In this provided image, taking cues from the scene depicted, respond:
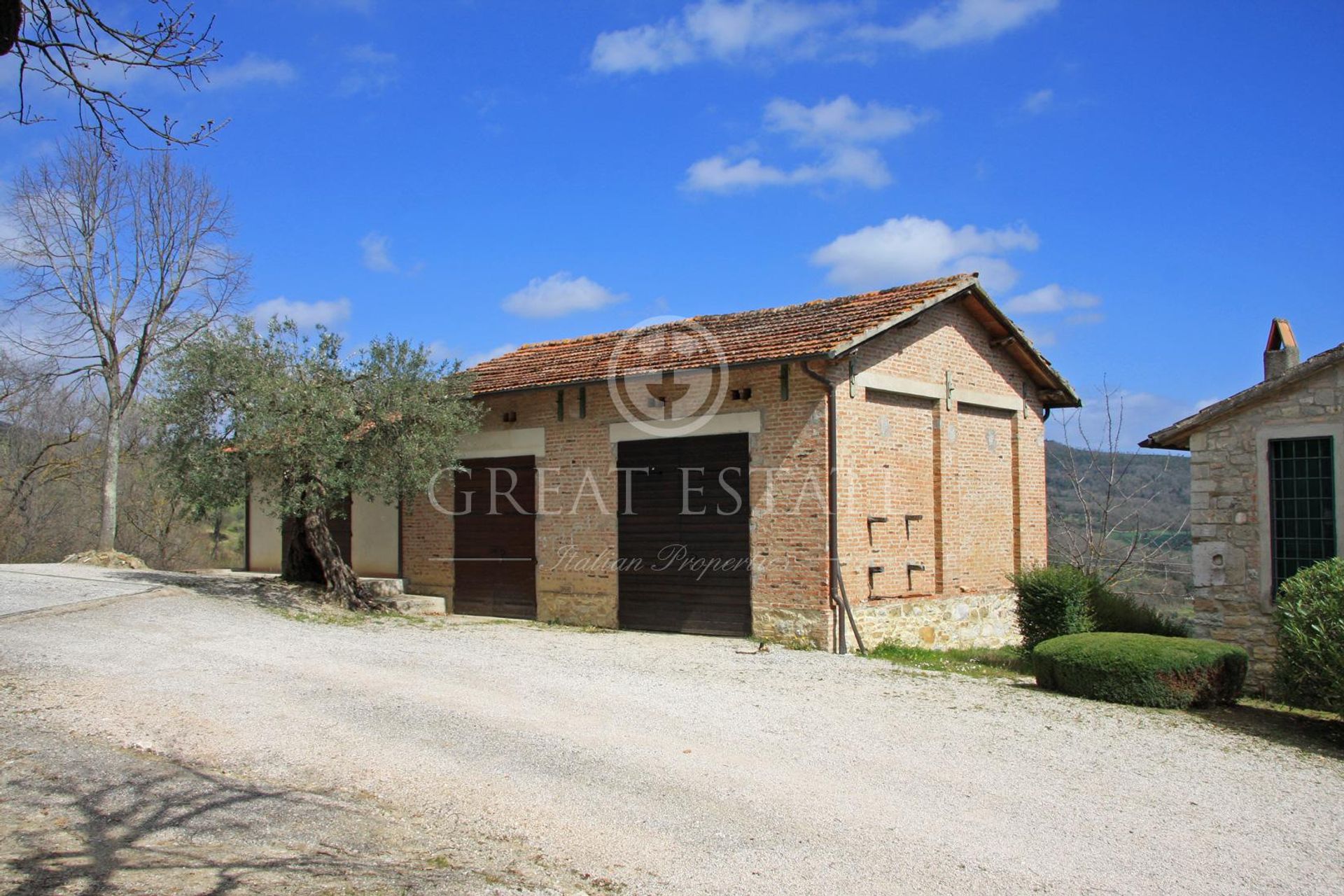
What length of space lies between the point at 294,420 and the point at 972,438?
1066 centimetres

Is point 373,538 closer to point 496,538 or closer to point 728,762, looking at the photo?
point 496,538

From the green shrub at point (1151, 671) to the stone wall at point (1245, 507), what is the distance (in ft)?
4.21

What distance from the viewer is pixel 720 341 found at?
14.4 metres

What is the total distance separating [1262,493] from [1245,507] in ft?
0.86

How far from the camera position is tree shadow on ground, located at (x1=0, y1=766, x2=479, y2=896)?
14.3 ft

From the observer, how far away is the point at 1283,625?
8.70 m

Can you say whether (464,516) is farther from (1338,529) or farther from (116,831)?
(1338,529)

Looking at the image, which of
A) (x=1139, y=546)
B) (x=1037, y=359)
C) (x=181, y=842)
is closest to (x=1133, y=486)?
(x=1139, y=546)

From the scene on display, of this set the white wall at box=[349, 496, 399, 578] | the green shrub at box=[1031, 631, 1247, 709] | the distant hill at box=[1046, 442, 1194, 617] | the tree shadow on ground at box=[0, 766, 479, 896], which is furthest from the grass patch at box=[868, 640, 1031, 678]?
the white wall at box=[349, 496, 399, 578]

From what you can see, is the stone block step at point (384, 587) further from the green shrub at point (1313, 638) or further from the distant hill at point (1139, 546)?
the green shrub at point (1313, 638)

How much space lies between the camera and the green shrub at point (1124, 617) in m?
13.0

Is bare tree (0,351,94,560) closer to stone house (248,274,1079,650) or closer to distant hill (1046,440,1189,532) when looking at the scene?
stone house (248,274,1079,650)

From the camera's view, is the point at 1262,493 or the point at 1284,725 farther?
the point at 1262,493

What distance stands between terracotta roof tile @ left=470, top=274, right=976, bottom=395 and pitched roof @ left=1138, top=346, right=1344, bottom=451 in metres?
3.69
